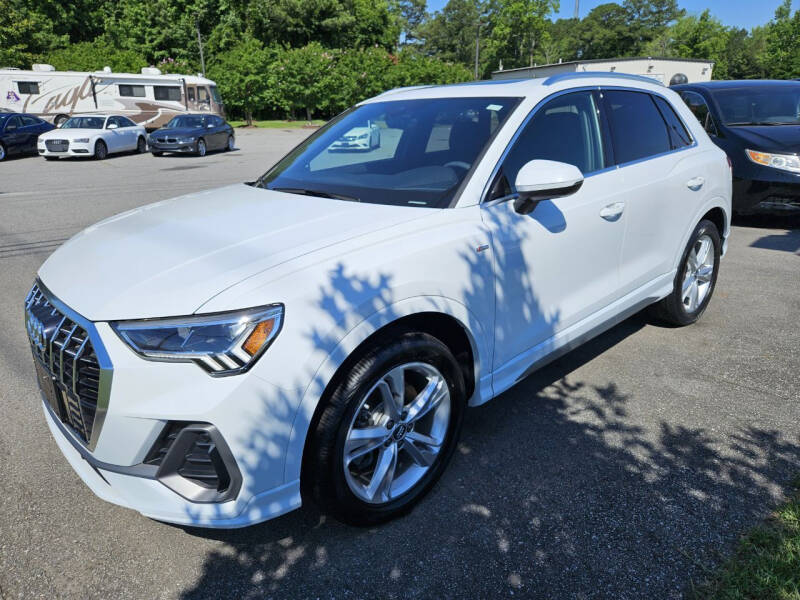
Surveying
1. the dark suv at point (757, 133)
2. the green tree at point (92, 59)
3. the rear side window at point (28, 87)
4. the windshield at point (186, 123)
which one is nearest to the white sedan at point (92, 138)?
the windshield at point (186, 123)

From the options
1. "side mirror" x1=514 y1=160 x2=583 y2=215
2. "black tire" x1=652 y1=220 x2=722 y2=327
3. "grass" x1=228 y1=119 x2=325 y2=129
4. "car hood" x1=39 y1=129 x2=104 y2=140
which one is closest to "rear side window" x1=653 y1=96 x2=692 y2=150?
"black tire" x1=652 y1=220 x2=722 y2=327

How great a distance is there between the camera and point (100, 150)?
20281mm

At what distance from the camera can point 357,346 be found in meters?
2.20

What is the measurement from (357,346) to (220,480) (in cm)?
67

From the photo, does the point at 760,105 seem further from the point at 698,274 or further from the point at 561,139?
the point at 561,139

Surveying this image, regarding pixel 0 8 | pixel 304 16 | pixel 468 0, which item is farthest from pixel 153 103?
pixel 468 0

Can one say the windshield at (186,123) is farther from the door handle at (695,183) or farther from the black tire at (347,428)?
the black tire at (347,428)

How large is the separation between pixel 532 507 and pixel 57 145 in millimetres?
21425

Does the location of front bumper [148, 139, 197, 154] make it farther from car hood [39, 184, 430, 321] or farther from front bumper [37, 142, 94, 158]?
car hood [39, 184, 430, 321]

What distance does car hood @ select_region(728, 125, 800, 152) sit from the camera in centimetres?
727

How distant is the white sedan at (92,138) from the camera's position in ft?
63.5

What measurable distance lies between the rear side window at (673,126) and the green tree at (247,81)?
39942mm

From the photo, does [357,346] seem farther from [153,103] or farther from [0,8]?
[0,8]

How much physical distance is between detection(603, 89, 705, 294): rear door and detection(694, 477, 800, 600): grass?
163 centimetres
